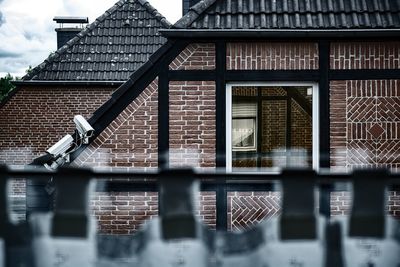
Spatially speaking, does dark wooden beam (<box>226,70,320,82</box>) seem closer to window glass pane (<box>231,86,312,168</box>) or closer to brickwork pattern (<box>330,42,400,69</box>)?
window glass pane (<box>231,86,312,168</box>)

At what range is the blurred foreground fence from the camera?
2.64 meters

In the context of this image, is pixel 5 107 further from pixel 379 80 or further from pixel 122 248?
pixel 122 248

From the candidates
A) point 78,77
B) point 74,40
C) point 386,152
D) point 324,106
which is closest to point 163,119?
point 324,106

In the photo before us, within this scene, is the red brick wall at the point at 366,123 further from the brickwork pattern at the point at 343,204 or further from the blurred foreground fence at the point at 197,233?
the blurred foreground fence at the point at 197,233

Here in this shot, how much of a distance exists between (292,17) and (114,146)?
281cm

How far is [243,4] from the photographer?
738 cm

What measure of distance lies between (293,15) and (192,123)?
1.89 metres

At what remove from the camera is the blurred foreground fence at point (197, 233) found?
2643 millimetres

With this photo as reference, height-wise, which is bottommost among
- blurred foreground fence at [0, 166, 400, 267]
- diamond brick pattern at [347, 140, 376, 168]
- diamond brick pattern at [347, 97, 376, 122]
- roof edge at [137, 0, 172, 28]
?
blurred foreground fence at [0, 166, 400, 267]

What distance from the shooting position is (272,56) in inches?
275

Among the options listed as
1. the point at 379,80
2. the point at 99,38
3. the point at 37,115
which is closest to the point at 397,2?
the point at 379,80

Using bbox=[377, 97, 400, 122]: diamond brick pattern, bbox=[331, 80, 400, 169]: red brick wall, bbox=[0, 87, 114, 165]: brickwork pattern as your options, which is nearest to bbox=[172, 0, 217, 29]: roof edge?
bbox=[331, 80, 400, 169]: red brick wall

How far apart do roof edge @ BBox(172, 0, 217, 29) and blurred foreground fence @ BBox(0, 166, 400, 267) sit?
443 cm

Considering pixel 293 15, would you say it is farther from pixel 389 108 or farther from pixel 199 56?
pixel 389 108
